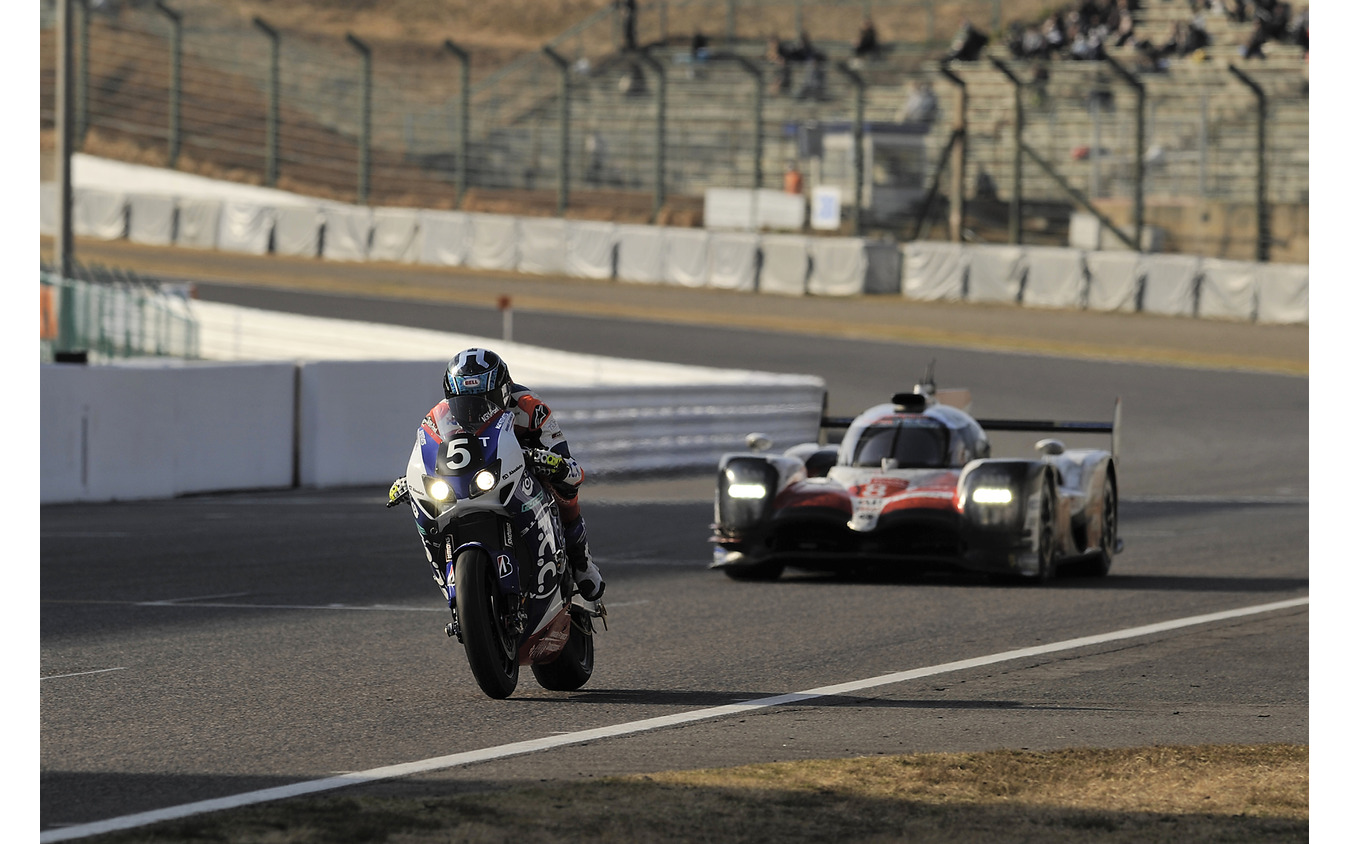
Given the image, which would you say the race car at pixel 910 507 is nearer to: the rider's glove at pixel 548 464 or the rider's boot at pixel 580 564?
the rider's boot at pixel 580 564

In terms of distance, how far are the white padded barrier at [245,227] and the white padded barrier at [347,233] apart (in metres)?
1.29

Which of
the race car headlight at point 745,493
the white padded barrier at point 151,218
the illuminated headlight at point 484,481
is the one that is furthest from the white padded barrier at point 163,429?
the white padded barrier at point 151,218

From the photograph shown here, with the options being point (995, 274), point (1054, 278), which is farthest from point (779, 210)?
point (1054, 278)

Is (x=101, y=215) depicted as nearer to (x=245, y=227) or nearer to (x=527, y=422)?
(x=245, y=227)

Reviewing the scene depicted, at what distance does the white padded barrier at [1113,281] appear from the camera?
3350 centimetres

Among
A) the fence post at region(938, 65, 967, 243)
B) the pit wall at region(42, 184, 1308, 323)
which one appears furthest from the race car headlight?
the fence post at region(938, 65, 967, 243)

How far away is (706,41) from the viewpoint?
5294cm

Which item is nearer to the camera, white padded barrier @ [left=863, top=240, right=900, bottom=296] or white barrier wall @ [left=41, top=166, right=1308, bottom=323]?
white barrier wall @ [left=41, top=166, right=1308, bottom=323]

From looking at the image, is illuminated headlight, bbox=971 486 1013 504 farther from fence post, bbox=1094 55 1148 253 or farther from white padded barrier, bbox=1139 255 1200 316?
fence post, bbox=1094 55 1148 253

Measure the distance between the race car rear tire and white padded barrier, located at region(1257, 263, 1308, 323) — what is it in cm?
2053

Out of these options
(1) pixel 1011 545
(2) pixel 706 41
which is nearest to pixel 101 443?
(1) pixel 1011 545

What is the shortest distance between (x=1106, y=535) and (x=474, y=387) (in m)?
7.17

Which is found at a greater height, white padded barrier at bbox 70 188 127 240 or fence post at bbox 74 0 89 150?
fence post at bbox 74 0 89 150

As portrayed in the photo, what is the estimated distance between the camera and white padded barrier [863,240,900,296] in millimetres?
35969
